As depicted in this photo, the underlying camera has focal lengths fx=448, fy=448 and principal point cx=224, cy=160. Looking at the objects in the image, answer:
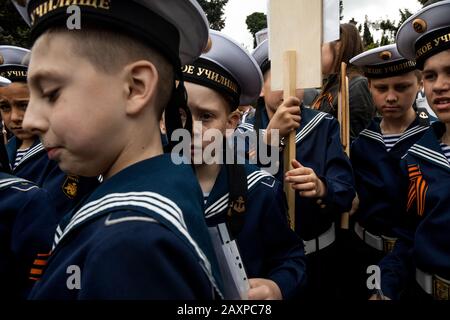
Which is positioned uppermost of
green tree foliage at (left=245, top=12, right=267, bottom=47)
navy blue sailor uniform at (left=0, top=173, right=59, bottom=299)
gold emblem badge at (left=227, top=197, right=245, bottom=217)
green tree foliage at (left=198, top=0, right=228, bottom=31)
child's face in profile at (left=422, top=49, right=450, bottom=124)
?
green tree foliage at (left=245, top=12, right=267, bottom=47)

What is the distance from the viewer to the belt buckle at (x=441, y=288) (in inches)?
76.9

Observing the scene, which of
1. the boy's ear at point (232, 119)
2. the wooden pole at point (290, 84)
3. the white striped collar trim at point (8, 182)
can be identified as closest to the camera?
the white striped collar trim at point (8, 182)

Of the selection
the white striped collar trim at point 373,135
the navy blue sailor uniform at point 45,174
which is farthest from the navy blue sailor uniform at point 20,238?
the white striped collar trim at point 373,135

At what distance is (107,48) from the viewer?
1036 mm

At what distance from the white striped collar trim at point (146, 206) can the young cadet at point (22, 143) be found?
67.6 inches

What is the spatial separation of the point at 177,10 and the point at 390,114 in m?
2.30

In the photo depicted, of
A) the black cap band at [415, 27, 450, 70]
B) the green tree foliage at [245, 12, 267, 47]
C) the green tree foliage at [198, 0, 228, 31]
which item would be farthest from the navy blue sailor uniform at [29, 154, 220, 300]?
the green tree foliage at [245, 12, 267, 47]

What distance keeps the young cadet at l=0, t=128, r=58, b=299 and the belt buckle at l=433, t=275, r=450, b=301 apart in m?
1.67

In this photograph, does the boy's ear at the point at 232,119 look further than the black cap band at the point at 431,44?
Yes

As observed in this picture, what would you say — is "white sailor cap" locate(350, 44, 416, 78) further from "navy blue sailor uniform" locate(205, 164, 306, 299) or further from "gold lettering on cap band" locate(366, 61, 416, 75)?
"navy blue sailor uniform" locate(205, 164, 306, 299)

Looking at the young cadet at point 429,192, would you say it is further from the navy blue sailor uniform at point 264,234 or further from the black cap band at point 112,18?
the black cap band at point 112,18

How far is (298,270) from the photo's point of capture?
1970mm

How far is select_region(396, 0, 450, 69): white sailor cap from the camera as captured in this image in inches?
84.4
